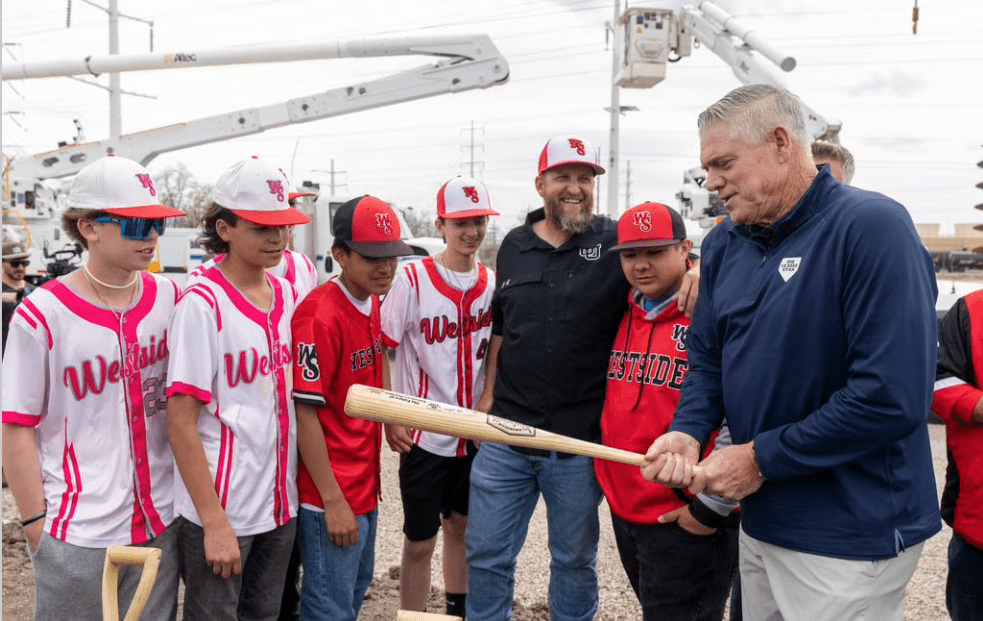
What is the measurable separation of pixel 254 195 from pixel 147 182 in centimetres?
37

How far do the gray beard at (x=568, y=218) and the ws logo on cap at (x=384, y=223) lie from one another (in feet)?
2.47

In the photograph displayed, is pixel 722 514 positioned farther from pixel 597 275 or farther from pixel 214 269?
pixel 214 269

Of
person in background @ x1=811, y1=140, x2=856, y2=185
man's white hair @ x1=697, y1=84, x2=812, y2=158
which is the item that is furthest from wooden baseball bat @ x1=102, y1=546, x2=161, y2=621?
person in background @ x1=811, y1=140, x2=856, y2=185

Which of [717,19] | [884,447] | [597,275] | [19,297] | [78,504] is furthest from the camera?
[717,19]

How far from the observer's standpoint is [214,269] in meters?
2.87

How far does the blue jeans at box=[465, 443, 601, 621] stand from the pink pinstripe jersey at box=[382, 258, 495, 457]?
1.47ft

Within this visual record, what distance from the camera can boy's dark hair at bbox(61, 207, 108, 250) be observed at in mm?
2662

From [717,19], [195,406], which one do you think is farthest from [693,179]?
[195,406]

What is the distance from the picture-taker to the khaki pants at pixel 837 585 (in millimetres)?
2059

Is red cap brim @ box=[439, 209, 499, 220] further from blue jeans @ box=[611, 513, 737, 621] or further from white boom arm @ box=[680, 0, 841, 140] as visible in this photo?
white boom arm @ box=[680, 0, 841, 140]

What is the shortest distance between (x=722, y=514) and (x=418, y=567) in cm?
181

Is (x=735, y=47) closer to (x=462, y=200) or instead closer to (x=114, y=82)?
(x=462, y=200)

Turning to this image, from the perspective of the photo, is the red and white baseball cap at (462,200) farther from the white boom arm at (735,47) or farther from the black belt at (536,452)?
the white boom arm at (735,47)

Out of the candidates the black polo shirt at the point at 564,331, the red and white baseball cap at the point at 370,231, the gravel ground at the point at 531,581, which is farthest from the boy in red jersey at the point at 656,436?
the gravel ground at the point at 531,581
